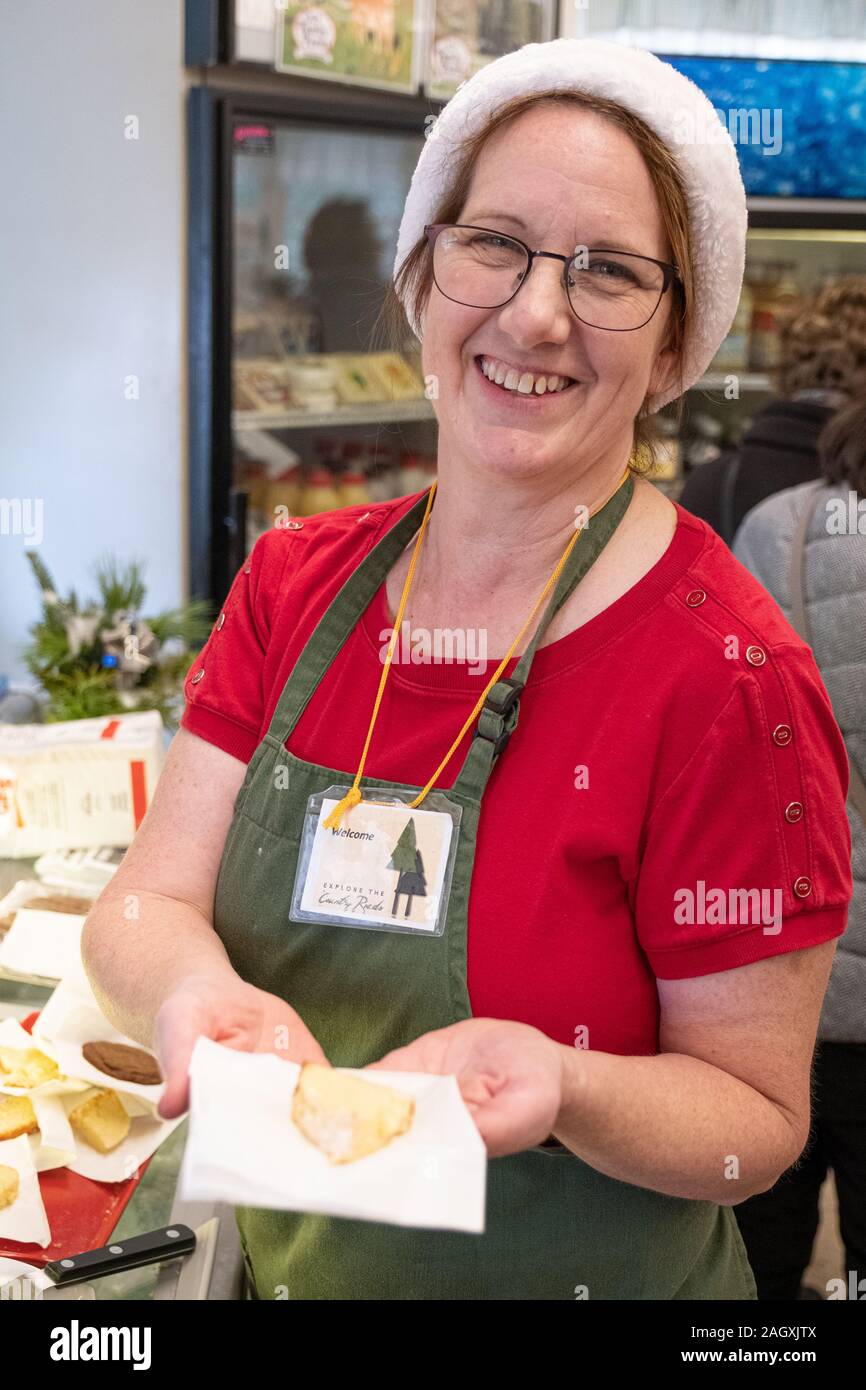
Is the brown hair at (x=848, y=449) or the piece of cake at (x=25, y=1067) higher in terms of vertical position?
the brown hair at (x=848, y=449)

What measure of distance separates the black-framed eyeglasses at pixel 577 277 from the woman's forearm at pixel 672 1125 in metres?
0.61

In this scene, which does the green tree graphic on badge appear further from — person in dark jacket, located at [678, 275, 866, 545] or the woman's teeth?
person in dark jacket, located at [678, 275, 866, 545]

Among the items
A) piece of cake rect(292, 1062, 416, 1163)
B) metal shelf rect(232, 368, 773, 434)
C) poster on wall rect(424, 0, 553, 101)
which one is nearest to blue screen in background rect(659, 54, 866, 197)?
poster on wall rect(424, 0, 553, 101)

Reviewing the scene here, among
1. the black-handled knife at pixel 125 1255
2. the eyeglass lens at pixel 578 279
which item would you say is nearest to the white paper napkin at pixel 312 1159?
the black-handled knife at pixel 125 1255

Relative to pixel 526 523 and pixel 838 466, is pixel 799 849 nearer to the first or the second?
pixel 526 523

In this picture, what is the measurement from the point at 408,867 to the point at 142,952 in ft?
0.79

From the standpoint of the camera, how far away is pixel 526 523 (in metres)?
1.25

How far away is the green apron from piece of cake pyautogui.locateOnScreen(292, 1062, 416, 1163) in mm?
202

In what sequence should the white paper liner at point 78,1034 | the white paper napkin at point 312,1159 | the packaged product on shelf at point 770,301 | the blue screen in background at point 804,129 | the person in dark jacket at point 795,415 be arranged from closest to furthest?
the white paper napkin at point 312,1159
the white paper liner at point 78,1034
the person in dark jacket at point 795,415
the blue screen in background at point 804,129
the packaged product on shelf at point 770,301

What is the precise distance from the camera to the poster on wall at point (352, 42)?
10.1 feet

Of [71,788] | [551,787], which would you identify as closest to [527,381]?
[551,787]

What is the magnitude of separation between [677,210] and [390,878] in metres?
0.63

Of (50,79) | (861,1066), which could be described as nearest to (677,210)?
(861,1066)

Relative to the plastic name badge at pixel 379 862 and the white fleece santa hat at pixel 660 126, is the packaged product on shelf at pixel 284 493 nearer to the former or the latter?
the white fleece santa hat at pixel 660 126
